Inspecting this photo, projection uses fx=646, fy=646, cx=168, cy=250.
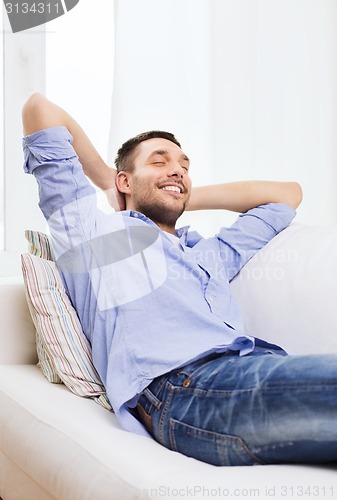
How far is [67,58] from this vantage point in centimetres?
267

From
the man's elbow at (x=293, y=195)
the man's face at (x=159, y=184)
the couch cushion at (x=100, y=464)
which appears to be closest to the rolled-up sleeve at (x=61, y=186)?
the man's face at (x=159, y=184)

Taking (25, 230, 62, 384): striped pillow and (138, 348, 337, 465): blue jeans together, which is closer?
(138, 348, 337, 465): blue jeans

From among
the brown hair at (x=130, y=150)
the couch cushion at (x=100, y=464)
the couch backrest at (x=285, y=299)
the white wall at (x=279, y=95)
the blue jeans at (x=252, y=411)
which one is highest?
the white wall at (x=279, y=95)

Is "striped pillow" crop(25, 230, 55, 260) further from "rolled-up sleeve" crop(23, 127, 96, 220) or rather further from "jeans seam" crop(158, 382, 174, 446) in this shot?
"jeans seam" crop(158, 382, 174, 446)

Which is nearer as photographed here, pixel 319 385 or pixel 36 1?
pixel 319 385

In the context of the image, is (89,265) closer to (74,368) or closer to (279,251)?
(74,368)

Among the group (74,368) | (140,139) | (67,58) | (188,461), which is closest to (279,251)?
(140,139)

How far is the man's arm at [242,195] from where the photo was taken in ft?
6.31

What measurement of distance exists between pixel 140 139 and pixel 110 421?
33.7 inches

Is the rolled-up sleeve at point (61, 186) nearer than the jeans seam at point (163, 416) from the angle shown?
No

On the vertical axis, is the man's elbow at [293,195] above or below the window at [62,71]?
below

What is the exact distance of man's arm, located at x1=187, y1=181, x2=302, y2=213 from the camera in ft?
6.31

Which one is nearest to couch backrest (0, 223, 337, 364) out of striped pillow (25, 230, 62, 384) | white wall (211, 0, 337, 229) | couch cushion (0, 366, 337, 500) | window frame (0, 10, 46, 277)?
striped pillow (25, 230, 62, 384)

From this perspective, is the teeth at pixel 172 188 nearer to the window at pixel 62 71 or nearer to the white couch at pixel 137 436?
the white couch at pixel 137 436
